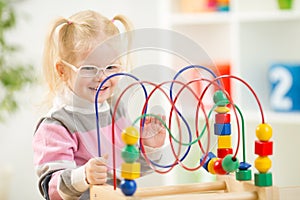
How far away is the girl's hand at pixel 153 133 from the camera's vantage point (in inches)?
45.2

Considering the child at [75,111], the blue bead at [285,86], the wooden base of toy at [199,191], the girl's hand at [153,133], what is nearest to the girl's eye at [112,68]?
the child at [75,111]

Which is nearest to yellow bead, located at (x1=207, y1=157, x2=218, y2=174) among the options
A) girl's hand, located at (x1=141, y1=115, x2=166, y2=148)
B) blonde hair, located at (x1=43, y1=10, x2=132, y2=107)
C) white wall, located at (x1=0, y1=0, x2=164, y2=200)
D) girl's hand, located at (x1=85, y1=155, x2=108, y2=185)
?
girl's hand, located at (x1=141, y1=115, x2=166, y2=148)

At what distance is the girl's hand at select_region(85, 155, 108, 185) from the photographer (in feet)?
3.66

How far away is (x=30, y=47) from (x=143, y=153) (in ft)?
6.92

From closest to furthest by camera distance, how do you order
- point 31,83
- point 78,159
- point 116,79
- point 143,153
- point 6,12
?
point 143,153 < point 116,79 < point 78,159 < point 31,83 < point 6,12

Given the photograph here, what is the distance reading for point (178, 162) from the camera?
109 cm

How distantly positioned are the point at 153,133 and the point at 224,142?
15 centimetres

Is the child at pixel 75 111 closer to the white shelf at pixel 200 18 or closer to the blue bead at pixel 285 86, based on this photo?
the blue bead at pixel 285 86

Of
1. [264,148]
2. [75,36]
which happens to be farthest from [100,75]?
[264,148]

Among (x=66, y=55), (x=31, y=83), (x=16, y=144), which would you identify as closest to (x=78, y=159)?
(x=66, y=55)

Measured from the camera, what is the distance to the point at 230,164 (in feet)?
3.67

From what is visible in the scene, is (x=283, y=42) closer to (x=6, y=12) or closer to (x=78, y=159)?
(x=6, y=12)

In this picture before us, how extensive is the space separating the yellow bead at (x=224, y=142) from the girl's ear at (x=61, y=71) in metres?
0.36

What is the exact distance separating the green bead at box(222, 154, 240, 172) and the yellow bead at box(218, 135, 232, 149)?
0.07 meters
